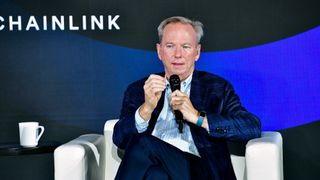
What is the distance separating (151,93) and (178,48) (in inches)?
15.3

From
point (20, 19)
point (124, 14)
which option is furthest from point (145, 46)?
point (20, 19)

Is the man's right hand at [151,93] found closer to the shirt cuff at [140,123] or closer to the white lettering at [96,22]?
the shirt cuff at [140,123]

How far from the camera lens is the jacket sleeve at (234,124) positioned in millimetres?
3613

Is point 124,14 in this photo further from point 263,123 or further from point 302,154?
point 302,154

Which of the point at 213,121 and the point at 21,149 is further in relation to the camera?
the point at 21,149

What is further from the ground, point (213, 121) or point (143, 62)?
point (143, 62)

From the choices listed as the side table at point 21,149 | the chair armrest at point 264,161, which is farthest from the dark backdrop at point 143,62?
the chair armrest at point 264,161

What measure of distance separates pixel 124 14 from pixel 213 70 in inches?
28.9

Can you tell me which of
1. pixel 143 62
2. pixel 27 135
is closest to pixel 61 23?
pixel 143 62

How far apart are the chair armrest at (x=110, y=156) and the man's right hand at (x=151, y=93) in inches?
19.4

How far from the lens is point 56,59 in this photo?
182 inches

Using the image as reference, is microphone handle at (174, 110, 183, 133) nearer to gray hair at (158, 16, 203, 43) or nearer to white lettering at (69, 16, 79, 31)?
gray hair at (158, 16, 203, 43)

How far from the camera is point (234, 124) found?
Result: 3.65m

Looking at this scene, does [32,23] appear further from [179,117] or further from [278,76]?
[278,76]
